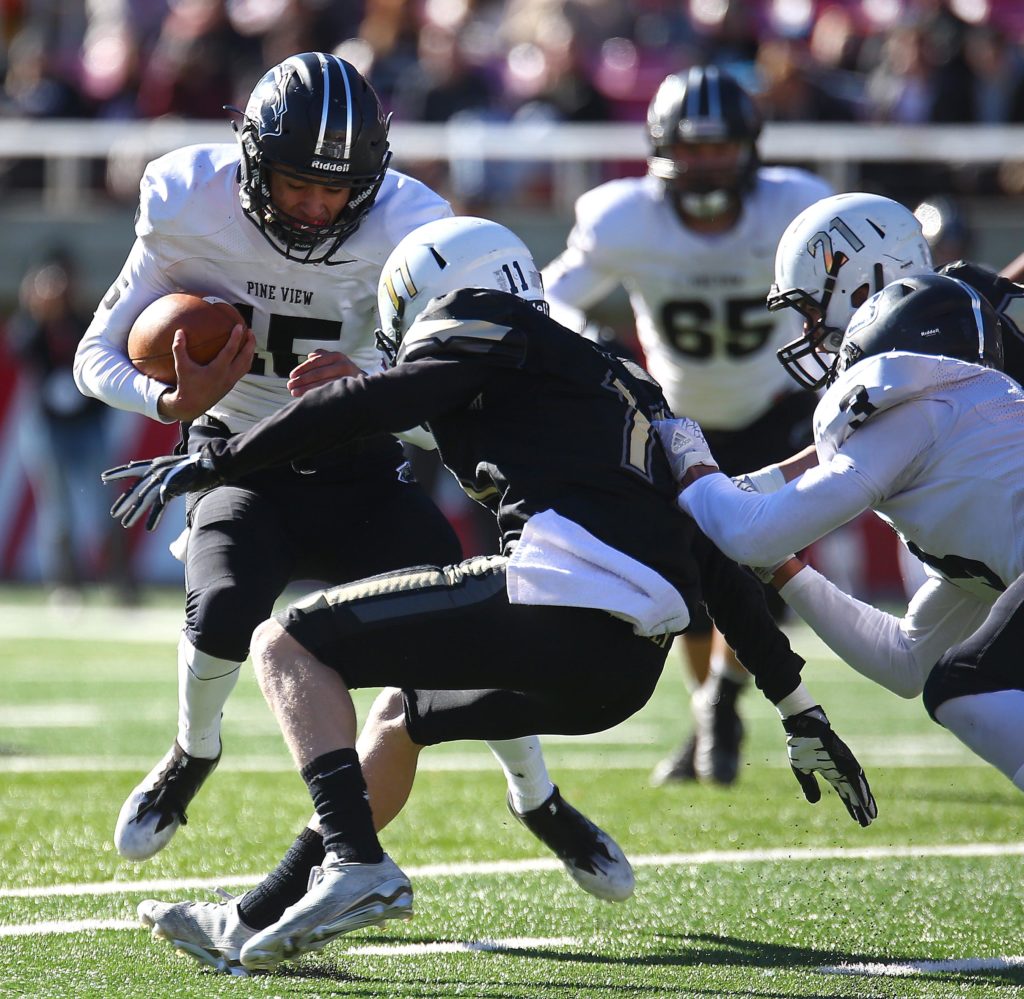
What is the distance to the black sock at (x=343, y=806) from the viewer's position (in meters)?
3.04

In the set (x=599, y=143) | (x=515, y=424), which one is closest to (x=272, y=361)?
(x=515, y=424)

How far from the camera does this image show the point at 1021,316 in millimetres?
3859

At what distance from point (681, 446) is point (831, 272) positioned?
2.55ft

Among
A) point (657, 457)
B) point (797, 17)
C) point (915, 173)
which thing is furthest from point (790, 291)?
point (797, 17)

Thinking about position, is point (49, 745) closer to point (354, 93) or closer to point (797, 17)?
point (354, 93)

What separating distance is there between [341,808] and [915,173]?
864 cm

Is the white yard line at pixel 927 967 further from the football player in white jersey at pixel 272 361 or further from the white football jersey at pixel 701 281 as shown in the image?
the white football jersey at pixel 701 281

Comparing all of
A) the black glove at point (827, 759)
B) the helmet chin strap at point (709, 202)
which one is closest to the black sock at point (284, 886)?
the black glove at point (827, 759)

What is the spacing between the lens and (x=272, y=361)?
13.0 feet

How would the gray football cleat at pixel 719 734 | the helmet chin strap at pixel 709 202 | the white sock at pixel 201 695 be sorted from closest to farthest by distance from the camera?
1. the white sock at pixel 201 695
2. the gray football cleat at pixel 719 734
3. the helmet chin strap at pixel 709 202

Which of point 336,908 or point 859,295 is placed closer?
point 336,908

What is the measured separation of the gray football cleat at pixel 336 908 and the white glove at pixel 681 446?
0.93 m

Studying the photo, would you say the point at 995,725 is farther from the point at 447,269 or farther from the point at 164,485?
the point at 164,485

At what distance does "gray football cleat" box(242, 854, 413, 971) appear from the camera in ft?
9.68
